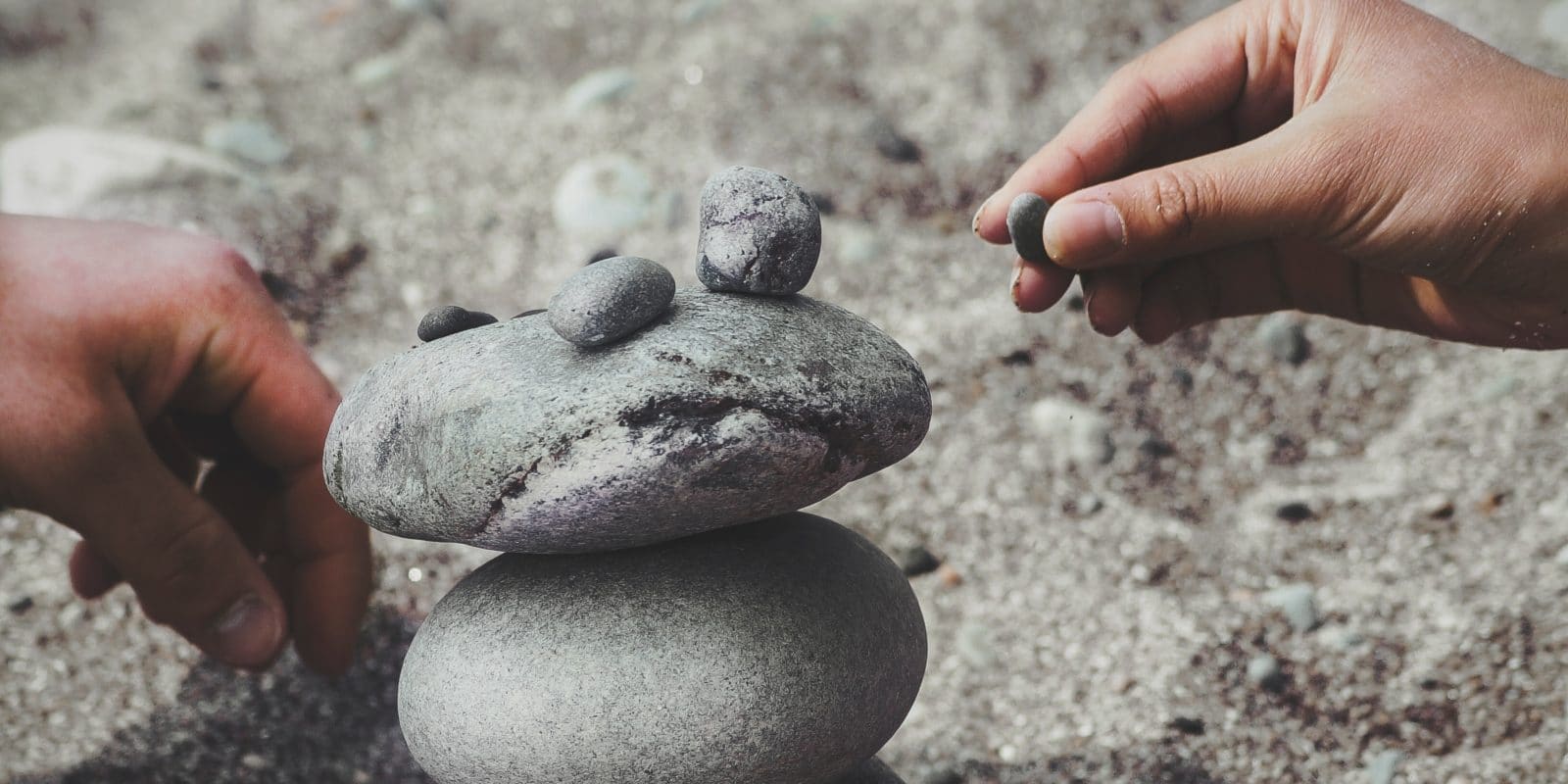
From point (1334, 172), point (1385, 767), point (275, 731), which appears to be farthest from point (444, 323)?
point (1385, 767)

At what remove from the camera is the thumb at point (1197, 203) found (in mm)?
1919

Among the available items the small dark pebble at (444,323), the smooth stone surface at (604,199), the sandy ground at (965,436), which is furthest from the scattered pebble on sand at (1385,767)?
the smooth stone surface at (604,199)

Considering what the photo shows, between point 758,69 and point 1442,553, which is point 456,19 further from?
point 1442,553

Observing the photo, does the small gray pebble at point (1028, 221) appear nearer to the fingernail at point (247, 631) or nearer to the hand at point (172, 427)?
the hand at point (172, 427)

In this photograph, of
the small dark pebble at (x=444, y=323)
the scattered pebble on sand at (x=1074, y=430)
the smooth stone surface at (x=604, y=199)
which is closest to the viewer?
the small dark pebble at (x=444, y=323)

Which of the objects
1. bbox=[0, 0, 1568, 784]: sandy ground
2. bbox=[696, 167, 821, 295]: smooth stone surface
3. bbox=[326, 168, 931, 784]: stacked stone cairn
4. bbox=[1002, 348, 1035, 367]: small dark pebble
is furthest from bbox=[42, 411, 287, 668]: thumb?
bbox=[1002, 348, 1035, 367]: small dark pebble

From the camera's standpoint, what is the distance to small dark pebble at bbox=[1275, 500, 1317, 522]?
9.30 ft

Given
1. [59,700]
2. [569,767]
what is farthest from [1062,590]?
[59,700]

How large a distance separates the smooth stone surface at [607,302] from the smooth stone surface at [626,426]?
32 millimetres

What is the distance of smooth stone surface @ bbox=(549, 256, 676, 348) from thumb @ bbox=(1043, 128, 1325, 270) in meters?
0.77

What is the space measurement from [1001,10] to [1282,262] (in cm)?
180

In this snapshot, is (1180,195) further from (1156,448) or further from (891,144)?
(891,144)

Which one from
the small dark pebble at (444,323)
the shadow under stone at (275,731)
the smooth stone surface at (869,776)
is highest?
the small dark pebble at (444,323)

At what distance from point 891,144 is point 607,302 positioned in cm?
244
